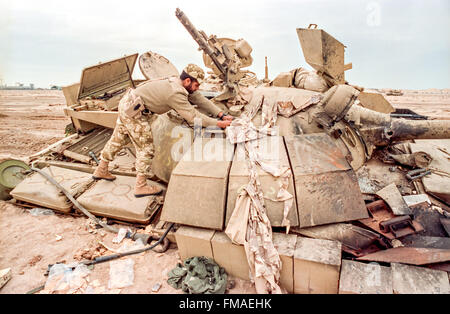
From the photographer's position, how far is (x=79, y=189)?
450cm

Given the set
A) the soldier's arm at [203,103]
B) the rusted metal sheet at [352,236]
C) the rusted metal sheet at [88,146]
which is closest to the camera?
the rusted metal sheet at [352,236]

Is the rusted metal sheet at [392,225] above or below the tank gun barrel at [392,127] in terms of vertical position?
below

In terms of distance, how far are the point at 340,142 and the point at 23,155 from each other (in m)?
9.68

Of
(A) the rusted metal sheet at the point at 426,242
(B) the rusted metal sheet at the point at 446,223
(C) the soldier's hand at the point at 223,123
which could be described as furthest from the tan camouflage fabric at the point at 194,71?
(B) the rusted metal sheet at the point at 446,223

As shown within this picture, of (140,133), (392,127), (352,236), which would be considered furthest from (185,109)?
(392,127)

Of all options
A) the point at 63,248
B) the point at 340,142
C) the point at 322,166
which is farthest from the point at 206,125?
the point at 63,248

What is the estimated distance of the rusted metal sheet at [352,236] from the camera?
2.81 meters

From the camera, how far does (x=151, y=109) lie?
156 inches

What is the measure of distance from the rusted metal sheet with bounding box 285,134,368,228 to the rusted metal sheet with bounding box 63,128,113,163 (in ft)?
14.5

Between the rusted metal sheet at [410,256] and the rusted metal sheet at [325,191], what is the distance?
42 centimetres

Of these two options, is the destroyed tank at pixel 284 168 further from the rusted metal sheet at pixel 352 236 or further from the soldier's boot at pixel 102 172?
the soldier's boot at pixel 102 172

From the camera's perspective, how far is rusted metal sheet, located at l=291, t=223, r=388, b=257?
2.81 metres

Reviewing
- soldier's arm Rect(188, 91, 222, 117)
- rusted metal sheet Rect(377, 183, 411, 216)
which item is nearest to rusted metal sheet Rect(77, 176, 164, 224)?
soldier's arm Rect(188, 91, 222, 117)

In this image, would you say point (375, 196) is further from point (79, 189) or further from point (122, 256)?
point (79, 189)
